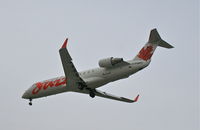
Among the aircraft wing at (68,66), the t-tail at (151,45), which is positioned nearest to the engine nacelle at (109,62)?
the t-tail at (151,45)

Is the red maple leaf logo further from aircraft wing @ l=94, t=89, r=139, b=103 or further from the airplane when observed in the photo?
aircraft wing @ l=94, t=89, r=139, b=103

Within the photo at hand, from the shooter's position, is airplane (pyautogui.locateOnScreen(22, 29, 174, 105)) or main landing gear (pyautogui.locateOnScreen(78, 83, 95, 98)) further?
main landing gear (pyautogui.locateOnScreen(78, 83, 95, 98))

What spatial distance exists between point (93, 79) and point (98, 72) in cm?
85

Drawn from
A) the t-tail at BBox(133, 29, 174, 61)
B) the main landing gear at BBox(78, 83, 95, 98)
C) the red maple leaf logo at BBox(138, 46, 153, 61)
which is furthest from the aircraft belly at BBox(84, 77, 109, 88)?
the red maple leaf logo at BBox(138, 46, 153, 61)

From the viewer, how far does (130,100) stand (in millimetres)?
43656

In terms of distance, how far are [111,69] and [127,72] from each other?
64.9 inches

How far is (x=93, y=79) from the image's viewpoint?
37750 millimetres

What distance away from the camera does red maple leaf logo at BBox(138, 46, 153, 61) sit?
37.6m

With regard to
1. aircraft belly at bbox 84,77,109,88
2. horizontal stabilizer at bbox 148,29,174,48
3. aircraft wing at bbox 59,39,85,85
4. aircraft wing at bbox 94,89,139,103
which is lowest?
aircraft wing at bbox 94,89,139,103

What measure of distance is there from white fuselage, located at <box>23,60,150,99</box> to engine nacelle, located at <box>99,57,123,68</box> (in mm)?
485

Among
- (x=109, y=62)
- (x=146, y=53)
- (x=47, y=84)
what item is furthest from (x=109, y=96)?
(x=146, y=53)

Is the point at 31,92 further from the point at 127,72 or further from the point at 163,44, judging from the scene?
the point at 163,44

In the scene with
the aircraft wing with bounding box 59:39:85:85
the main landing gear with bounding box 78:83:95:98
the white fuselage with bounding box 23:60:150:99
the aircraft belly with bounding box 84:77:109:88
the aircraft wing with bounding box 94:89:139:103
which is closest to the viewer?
the aircraft wing with bounding box 59:39:85:85

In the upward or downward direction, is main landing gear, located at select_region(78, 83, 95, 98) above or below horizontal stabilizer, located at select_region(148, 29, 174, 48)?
below
